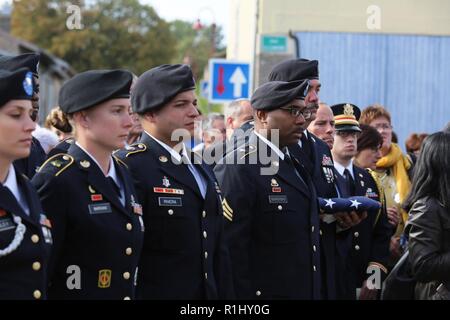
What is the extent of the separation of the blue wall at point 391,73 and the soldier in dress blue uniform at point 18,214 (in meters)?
11.6

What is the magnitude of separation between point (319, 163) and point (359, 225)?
1.07 meters

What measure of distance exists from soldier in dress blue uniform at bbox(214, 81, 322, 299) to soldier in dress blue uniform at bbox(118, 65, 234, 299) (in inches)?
16.2

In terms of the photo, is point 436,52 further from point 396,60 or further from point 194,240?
point 194,240

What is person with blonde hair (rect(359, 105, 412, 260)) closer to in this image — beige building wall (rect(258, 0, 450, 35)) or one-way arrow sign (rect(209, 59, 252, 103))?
one-way arrow sign (rect(209, 59, 252, 103))

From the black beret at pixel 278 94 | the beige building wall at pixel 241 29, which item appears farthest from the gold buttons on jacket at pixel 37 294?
the beige building wall at pixel 241 29

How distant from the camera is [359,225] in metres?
7.41

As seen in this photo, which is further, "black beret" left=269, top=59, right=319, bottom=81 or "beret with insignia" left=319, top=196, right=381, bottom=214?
"black beret" left=269, top=59, right=319, bottom=81

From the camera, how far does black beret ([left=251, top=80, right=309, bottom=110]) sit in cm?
603

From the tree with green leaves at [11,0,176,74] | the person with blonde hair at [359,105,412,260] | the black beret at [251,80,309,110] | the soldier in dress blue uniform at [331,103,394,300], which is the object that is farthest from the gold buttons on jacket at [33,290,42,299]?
the tree with green leaves at [11,0,176,74]

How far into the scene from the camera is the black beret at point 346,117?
775 centimetres

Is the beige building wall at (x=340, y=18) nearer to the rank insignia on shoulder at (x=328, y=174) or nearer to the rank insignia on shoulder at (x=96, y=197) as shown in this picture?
the rank insignia on shoulder at (x=328, y=174)

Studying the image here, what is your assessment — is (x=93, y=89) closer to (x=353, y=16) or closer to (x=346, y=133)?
(x=346, y=133)

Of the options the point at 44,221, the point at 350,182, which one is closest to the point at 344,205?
the point at 350,182

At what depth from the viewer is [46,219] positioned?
437 centimetres
